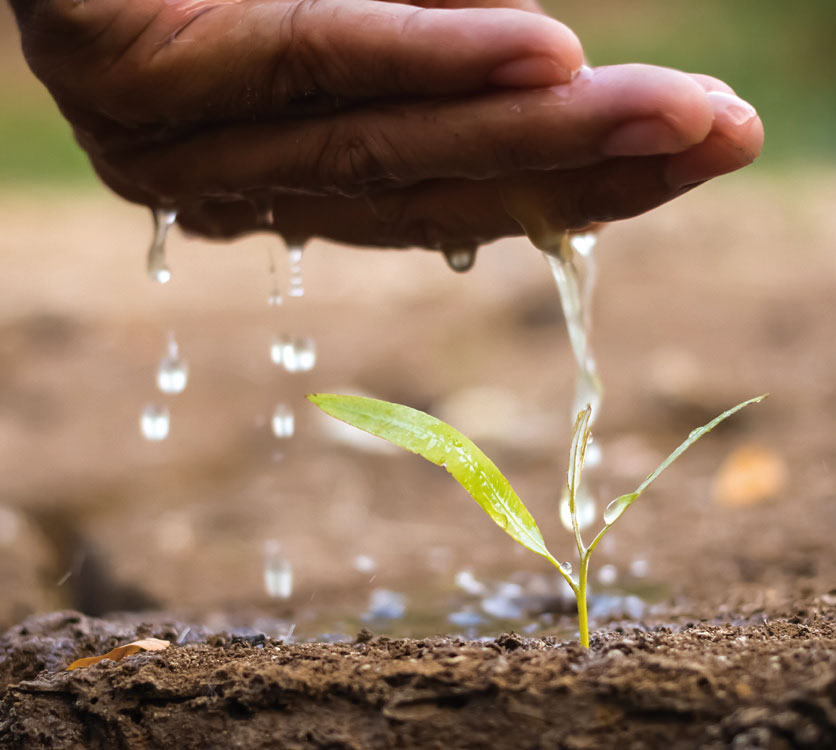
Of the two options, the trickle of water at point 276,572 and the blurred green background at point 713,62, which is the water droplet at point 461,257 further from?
the blurred green background at point 713,62

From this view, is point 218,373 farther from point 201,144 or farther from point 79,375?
point 201,144

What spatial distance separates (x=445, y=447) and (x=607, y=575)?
124 centimetres

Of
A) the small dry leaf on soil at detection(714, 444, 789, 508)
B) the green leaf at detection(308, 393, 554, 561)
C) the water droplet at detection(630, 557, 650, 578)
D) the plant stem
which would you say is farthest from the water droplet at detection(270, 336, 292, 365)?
the small dry leaf on soil at detection(714, 444, 789, 508)

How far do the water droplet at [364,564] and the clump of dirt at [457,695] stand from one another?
4.07ft

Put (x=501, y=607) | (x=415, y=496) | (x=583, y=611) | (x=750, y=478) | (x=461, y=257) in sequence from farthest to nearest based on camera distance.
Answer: (x=415, y=496) → (x=750, y=478) → (x=501, y=607) → (x=461, y=257) → (x=583, y=611)

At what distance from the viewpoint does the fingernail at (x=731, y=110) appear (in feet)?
4.08

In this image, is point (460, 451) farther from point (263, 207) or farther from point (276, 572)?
point (276, 572)

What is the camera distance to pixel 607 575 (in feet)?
7.30

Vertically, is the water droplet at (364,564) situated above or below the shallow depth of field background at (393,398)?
below

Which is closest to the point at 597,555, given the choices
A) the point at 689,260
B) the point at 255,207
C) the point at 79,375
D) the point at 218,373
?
the point at 255,207

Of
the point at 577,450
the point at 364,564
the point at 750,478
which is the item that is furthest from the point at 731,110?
the point at 750,478

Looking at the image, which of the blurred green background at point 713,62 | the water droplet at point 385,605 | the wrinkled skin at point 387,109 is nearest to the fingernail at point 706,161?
the wrinkled skin at point 387,109

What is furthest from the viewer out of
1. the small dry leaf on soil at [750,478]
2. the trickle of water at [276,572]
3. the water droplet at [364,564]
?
the small dry leaf on soil at [750,478]

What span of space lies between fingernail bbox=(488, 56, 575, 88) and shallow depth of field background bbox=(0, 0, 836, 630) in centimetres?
109
